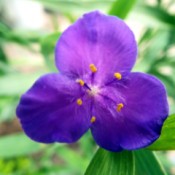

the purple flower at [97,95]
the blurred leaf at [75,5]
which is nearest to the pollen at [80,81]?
the purple flower at [97,95]

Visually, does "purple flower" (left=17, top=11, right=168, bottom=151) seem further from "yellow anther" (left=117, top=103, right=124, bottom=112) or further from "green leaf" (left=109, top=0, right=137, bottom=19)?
"green leaf" (left=109, top=0, right=137, bottom=19)

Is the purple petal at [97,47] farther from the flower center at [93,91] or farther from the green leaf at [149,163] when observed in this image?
the green leaf at [149,163]

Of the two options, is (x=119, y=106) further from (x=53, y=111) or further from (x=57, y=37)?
(x=57, y=37)

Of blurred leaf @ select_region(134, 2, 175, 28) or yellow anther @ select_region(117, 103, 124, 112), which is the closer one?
yellow anther @ select_region(117, 103, 124, 112)

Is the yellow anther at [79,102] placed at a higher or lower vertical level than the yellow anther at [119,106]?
lower

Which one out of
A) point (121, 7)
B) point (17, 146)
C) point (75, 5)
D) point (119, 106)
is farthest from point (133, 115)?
point (17, 146)

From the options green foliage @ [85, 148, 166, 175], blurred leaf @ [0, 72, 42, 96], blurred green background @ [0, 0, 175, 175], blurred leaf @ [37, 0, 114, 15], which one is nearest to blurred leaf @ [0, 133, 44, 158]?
blurred green background @ [0, 0, 175, 175]
